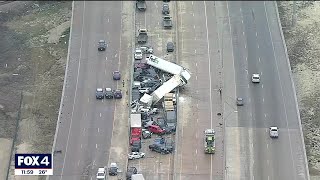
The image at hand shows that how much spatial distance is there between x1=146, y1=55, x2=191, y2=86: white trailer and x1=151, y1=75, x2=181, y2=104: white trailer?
1.21 meters

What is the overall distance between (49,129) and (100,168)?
689 inches

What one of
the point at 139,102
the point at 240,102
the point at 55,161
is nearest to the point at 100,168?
the point at 55,161

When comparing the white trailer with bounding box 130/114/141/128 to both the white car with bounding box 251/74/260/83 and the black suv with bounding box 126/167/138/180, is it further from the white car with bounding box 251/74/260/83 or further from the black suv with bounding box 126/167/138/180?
the white car with bounding box 251/74/260/83

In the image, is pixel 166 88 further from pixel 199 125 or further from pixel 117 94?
pixel 199 125

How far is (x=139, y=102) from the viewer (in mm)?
187625

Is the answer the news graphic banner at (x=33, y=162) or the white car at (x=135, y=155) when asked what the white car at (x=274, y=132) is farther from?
the news graphic banner at (x=33, y=162)

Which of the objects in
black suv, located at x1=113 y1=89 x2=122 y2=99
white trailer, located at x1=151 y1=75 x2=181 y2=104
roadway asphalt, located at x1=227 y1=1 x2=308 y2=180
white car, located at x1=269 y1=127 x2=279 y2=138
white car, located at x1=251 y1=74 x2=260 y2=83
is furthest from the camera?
white car, located at x1=251 y1=74 x2=260 y2=83

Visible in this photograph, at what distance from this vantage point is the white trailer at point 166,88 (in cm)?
18762

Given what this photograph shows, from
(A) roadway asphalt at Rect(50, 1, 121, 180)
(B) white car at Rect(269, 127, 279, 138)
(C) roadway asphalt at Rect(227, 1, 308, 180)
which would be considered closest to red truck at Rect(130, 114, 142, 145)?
(A) roadway asphalt at Rect(50, 1, 121, 180)

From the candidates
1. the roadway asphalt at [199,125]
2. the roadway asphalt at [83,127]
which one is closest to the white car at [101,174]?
the roadway asphalt at [83,127]

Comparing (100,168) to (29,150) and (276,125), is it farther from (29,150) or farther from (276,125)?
(276,125)

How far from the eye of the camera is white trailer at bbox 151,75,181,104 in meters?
188

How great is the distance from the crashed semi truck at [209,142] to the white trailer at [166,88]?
1443cm

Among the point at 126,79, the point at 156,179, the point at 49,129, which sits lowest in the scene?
the point at 156,179
